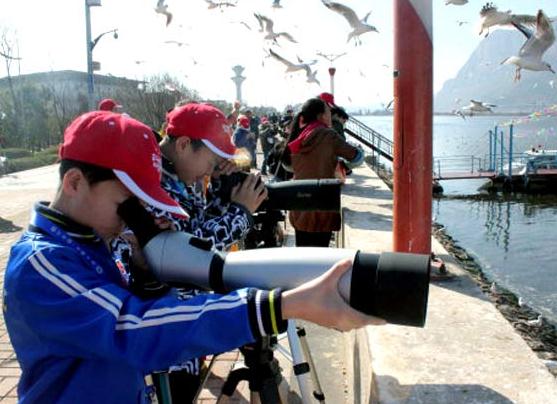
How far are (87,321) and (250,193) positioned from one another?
92 cm

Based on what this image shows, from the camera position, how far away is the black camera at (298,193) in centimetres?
184

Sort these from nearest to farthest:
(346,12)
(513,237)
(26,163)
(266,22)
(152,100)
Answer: (346,12) < (266,22) < (513,237) < (26,163) < (152,100)

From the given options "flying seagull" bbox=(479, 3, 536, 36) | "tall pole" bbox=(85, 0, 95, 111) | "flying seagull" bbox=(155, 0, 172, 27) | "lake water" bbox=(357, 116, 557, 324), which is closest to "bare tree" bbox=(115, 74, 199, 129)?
"tall pole" bbox=(85, 0, 95, 111)

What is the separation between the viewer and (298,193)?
1.89 m

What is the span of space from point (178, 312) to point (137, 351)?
0.10 meters

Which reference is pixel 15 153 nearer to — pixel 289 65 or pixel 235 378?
pixel 289 65

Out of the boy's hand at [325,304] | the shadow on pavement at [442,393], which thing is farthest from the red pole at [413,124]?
the boy's hand at [325,304]

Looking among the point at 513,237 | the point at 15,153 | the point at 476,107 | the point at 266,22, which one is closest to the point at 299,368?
the point at 266,22

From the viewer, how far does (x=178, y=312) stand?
1029mm

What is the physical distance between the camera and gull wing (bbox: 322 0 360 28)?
569cm

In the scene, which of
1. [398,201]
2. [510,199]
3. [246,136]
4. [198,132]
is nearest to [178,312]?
[198,132]

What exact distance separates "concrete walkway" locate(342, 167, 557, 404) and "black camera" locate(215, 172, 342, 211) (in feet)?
2.58

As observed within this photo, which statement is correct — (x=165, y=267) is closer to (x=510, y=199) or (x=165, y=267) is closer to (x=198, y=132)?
(x=198, y=132)

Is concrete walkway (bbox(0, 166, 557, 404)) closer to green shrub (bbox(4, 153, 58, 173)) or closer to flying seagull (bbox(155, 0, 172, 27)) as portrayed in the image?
flying seagull (bbox(155, 0, 172, 27))
